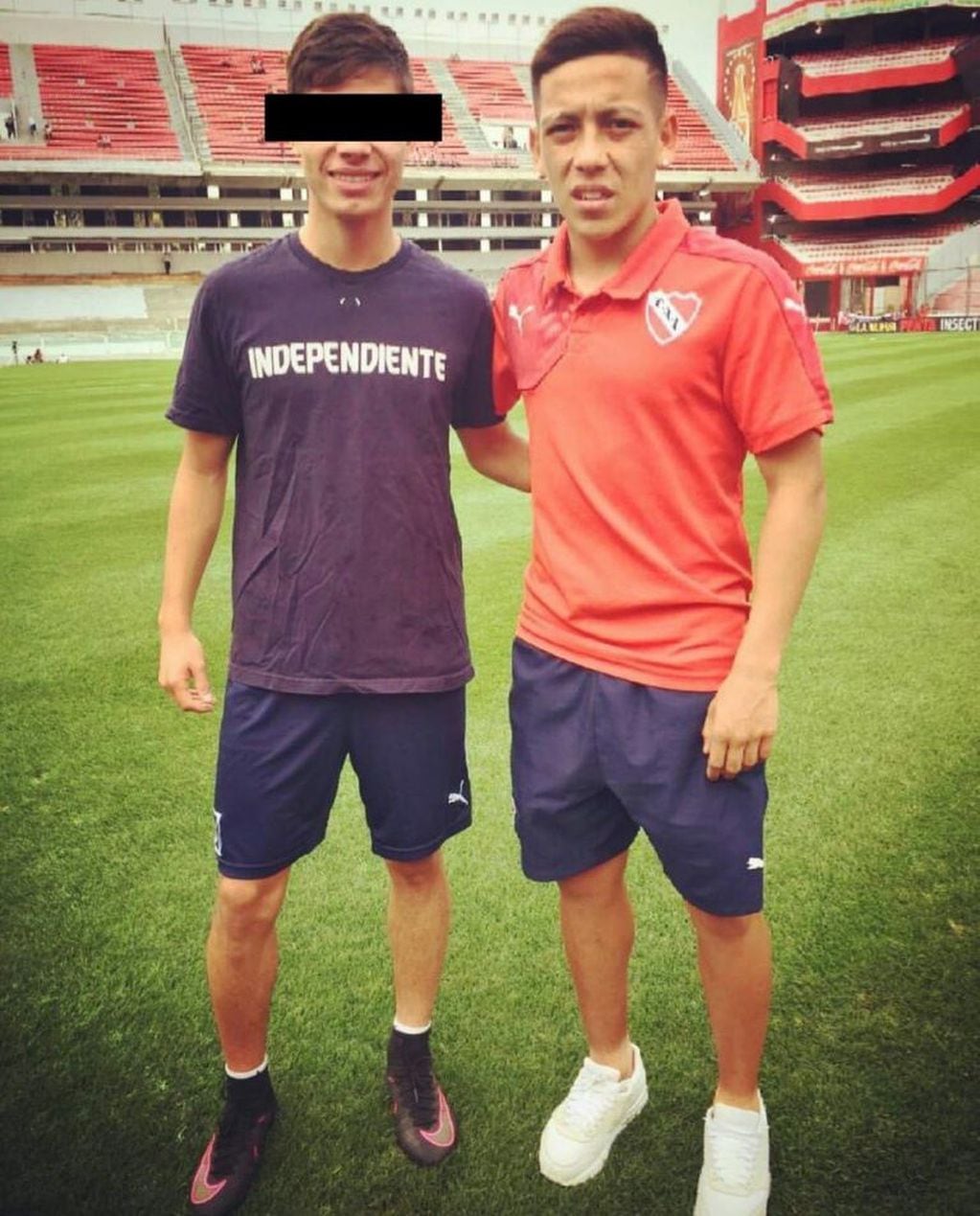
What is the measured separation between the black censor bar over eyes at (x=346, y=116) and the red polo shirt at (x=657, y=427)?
371 millimetres

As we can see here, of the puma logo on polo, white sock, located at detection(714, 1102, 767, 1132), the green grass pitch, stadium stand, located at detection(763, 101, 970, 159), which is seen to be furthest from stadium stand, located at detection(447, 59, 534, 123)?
white sock, located at detection(714, 1102, 767, 1132)

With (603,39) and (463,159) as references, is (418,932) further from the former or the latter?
(463,159)

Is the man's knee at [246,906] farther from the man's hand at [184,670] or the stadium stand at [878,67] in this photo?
the stadium stand at [878,67]

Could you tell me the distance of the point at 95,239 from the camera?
140ft

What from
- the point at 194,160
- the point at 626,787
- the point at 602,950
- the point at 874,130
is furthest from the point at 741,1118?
the point at 874,130

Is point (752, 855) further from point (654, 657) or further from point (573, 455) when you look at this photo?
point (573, 455)

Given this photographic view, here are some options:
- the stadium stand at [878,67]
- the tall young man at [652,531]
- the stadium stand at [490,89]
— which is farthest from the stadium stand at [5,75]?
the tall young man at [652,531]

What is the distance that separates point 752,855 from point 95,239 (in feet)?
158

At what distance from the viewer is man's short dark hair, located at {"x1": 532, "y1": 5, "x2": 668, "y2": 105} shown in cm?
163

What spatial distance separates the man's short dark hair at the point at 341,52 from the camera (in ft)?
5.80

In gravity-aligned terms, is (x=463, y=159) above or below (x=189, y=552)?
above

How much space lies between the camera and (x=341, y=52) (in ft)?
5.80

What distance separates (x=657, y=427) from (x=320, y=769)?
984 millimetres

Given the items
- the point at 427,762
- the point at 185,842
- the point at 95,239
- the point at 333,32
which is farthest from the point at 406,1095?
the point at 95,239
